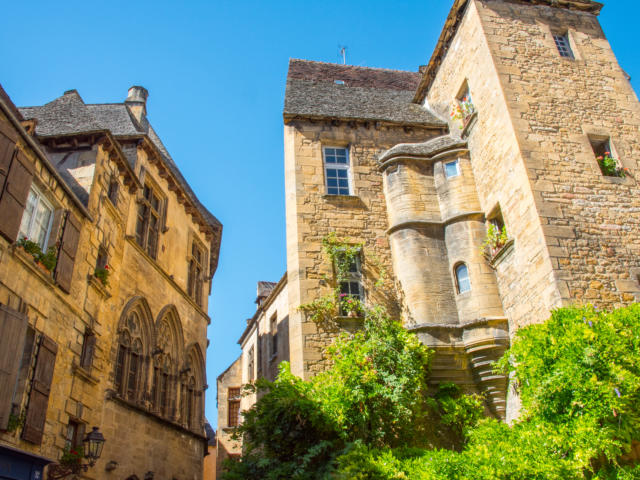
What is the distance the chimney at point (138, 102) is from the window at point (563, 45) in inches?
450

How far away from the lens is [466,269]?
11.7m

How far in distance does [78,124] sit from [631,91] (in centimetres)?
1243

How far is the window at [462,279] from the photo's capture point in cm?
1157

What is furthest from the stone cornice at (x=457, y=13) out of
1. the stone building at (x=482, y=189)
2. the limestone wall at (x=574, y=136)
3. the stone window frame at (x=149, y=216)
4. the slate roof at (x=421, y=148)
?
the stone window frame at (x=149, y=216)

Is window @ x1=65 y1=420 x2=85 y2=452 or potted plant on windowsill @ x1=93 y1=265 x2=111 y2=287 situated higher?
potted plant on windowsill @ x1=93 y1=265 x2=111 y2=287

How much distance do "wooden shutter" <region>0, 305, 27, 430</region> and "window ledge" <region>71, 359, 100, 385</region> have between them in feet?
5.88

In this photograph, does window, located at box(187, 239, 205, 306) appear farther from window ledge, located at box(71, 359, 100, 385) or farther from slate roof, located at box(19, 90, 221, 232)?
window ledge, located at box(71, 359, 100, 385)

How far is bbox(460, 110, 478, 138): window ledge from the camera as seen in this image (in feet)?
42.3

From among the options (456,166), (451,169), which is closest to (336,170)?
(451,169)

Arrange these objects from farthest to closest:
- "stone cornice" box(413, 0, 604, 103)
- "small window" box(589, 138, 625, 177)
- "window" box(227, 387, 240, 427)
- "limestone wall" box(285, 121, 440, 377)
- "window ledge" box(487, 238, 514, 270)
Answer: "window" box(227, 387, 240, 427), "stone cornice" box(413, 0, 604, 103), "small window" box(589, 138, 625, 177), "limestone wall" box(285, 121, 440, 377), "window ledge" box(487, 238, 514, 270)

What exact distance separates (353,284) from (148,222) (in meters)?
5.11

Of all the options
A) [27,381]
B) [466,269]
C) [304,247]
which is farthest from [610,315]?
[27,381]

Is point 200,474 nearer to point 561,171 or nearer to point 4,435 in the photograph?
point 4,435

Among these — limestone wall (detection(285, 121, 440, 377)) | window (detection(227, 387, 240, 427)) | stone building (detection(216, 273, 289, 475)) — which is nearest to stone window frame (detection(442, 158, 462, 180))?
limestone wall (detection(285, 121, 440, 377))
